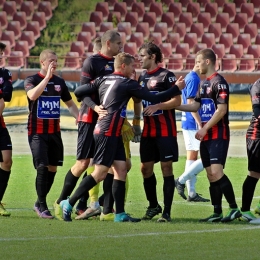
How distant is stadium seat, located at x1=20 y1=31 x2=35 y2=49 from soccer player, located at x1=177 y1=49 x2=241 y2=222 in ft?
51.6

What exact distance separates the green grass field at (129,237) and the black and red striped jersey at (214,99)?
97 cm

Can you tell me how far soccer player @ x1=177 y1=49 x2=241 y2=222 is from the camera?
831 cm

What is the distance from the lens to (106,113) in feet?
26.9

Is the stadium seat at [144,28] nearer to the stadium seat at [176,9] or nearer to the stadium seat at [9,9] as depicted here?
the stadium seat at [176,9]

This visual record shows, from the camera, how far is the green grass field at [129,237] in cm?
637

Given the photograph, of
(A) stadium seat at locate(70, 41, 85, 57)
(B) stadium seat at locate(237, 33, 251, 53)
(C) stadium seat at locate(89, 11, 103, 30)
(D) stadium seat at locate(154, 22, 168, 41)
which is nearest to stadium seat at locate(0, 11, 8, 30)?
(A) stadium seat at locate(70, 41, 85, 57)

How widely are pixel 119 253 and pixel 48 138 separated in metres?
2.69

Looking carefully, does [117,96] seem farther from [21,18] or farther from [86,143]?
[21,18]

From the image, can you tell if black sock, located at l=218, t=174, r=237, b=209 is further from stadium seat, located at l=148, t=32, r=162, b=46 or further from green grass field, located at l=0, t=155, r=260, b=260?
stadium seat, located at l=148, t=32, r=162, b=46

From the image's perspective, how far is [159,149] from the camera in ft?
28.1

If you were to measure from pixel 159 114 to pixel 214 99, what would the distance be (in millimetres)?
638

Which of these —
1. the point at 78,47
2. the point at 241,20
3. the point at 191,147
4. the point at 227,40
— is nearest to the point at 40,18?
the point at 78,47

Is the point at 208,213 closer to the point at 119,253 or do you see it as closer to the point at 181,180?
the point at 181,180

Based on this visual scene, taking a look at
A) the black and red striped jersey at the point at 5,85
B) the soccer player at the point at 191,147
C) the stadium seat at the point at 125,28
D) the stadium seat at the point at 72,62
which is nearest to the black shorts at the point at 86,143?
the black and red striped jersey at the point at 5,85
